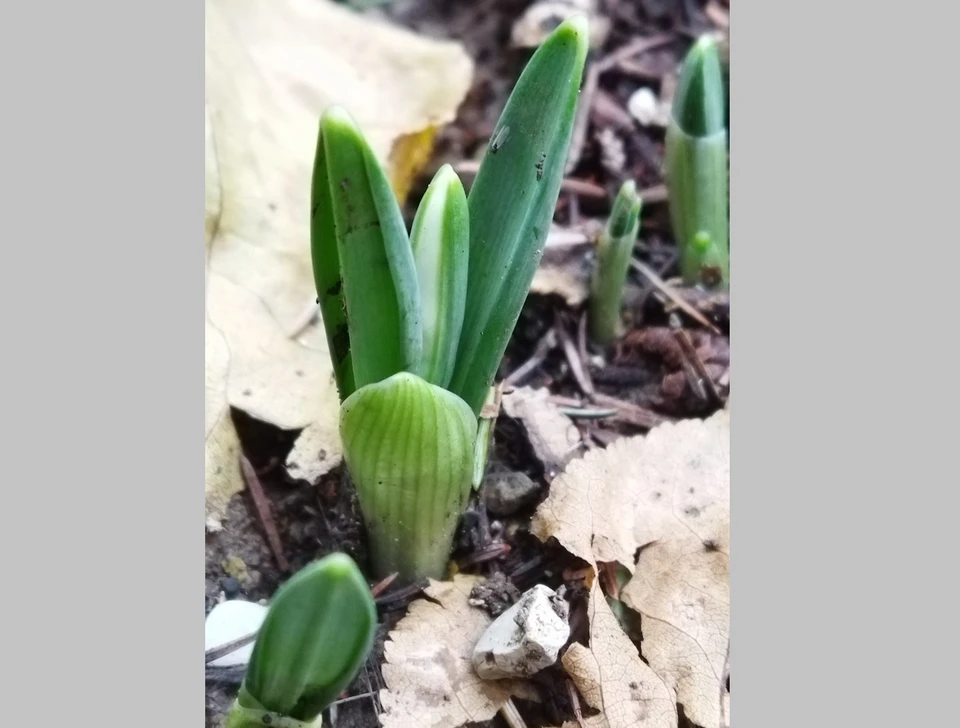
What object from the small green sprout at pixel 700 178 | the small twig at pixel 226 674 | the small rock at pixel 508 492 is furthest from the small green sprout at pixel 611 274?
the small twig at pixel 226 674

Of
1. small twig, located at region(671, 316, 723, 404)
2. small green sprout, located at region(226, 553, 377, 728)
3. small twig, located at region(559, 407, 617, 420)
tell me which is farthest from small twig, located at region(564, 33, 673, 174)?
small green sprout, located at region(226, 553, 377, 728)

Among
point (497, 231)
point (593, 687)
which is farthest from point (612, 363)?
point (593, 687)

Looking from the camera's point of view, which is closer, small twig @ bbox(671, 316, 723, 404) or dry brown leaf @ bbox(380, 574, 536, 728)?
dry brown leaf @ bbox(380, 574, 536, 728)

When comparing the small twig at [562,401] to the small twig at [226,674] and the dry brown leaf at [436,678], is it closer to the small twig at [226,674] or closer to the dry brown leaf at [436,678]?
the dry brown leaf at [436,678]

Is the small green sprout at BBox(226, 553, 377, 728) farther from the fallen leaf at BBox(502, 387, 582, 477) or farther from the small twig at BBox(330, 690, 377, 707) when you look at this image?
the fallen leaf at BBox(502, 387, 582, 477)

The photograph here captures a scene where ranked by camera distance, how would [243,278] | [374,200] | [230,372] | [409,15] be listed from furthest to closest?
[409,15]
[243,278]
[230,372]
[374,200]

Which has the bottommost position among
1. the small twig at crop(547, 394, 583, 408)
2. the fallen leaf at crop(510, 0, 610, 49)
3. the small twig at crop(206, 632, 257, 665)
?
the small twig at crop(206, 632, 257, 665)

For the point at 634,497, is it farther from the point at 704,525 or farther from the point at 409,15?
the point at 409,15
